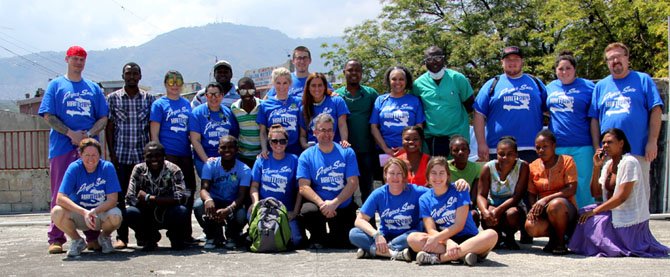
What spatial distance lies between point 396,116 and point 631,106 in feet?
8.25

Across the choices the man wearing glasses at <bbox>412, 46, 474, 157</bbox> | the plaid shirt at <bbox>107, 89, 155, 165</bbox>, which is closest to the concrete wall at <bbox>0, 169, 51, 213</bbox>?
the plaid shirt at <bbox>107, 89, 155, 165</bbox>

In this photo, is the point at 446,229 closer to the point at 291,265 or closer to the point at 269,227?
the point at 291,265

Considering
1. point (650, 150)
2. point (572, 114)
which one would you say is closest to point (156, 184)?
point (572, 114)

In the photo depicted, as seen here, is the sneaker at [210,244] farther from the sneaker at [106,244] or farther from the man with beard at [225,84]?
the man with beard at [225,84]

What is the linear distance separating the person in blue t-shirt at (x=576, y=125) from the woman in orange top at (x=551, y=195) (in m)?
0.61

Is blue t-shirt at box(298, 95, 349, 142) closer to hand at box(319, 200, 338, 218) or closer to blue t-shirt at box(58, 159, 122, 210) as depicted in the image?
hand at box(319, 200, 338, 218)

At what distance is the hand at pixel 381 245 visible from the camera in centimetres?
639

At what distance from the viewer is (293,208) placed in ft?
25.1

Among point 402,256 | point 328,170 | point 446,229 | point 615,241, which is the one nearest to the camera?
point 446,229

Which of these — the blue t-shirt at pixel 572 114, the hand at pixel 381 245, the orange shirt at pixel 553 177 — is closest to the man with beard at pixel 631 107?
the blue t-shirt at pixel 572 114

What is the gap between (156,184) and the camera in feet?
24.2

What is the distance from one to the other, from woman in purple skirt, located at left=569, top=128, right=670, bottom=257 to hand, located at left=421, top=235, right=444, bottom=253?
1.51 meters

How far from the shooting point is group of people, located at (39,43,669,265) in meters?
6.59

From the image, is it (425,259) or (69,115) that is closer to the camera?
(425,259)
